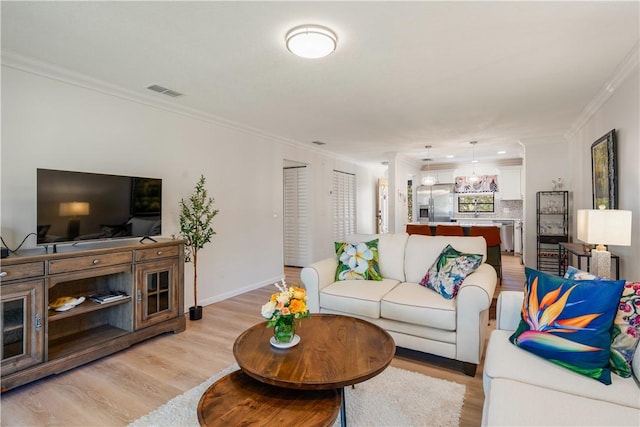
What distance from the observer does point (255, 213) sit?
4.88 meters

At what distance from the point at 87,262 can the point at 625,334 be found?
341 cm

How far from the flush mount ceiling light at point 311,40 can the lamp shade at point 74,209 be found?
210cm

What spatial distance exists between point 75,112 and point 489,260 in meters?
5.48

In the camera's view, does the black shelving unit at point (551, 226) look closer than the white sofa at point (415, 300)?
No

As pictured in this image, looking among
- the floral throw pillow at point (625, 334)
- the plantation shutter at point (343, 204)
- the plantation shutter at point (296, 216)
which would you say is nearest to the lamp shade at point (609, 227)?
the floral throw pillow at point (625, 334)

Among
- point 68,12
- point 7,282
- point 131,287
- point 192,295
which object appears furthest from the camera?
Answer: point 192,295

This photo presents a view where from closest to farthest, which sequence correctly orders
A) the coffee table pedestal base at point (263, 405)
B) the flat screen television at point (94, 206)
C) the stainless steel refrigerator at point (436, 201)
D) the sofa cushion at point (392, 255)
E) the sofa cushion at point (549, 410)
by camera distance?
1. the sofa cushion at point (549, 410)
2. the coffee table pedestal base at point (263, 405)
3. the flat screen television at point (94, 206)
4. the sofa cushion at point (392, 255)
5. the stainless steel refrigerator at point (436, 201)

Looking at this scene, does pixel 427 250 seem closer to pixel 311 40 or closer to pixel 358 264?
pixel 358 264

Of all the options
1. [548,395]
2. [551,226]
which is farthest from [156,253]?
[551,226]

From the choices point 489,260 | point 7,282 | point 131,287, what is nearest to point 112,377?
point 131,287

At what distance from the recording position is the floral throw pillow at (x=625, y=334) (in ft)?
4.71

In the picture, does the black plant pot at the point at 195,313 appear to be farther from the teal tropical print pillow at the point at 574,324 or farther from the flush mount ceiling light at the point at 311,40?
the teal tropical print pillow at the point at 574,324

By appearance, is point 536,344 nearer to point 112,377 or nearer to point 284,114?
point 112,377

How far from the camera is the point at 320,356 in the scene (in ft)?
5.53
